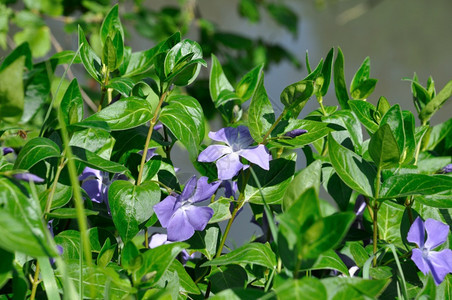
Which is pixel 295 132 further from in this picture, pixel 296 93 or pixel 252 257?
pixel 252 257

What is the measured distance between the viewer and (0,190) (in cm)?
45

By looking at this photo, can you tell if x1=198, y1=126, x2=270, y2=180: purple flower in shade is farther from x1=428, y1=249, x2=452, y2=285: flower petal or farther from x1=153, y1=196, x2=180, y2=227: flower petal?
x1=428, y1=249, x2=452, y2=285: flower petal

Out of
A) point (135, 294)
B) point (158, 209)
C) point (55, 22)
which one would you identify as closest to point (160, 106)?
point (158, 209)

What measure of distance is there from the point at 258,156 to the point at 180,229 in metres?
0.11

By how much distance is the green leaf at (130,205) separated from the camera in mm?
563

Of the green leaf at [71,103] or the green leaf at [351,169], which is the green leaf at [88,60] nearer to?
the green leaf at [71,103]

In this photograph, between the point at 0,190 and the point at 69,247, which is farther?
the point at 69,247

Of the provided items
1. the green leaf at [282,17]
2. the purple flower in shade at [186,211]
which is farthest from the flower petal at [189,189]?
the green leaf at [282,17]

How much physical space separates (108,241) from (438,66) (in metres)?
3.70

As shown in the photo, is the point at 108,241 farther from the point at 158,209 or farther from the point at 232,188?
the point at 232,188

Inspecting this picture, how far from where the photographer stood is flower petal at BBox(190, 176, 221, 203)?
2.02ft

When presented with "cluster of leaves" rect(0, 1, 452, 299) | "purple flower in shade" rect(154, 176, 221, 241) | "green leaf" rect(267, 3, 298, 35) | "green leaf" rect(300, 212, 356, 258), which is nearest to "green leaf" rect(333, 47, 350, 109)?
"cluster of leaves" rect(0, 1, 452, 299)

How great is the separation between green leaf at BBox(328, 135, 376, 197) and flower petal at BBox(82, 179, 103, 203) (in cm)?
26

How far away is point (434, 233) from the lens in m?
0.61
